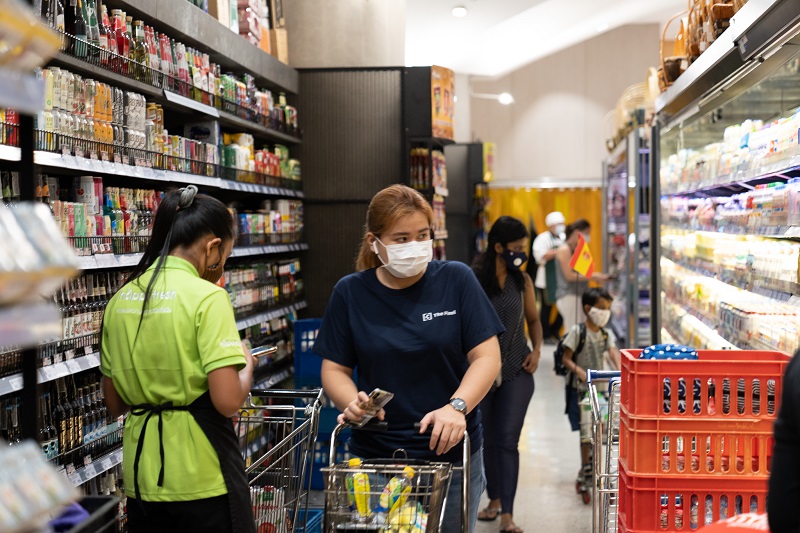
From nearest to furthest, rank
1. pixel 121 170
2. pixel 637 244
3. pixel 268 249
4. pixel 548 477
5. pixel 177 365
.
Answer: pixel 177 365, pixel 121 170, pixel 268 249, pixel 548 477, pixel 637 244

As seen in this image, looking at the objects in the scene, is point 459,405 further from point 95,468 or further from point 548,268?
point 548,268

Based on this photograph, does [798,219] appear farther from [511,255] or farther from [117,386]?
[117,386]

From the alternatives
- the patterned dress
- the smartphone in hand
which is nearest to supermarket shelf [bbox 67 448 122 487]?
the smartphone in hand

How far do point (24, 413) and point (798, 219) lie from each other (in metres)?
3.19

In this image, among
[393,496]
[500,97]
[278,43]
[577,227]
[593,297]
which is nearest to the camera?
[393,496]

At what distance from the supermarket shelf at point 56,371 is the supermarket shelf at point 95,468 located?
40 centimetres

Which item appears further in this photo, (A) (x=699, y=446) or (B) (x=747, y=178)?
(B) (x=747, y=178)

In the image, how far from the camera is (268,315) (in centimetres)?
654

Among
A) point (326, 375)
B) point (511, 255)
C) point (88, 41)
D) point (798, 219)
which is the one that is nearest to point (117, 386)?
point (326, 375)

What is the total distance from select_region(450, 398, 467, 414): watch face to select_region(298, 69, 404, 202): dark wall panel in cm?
486

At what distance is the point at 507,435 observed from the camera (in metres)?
5.37

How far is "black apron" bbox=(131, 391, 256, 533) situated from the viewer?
258 cm

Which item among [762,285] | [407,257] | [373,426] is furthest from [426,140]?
[373,426]

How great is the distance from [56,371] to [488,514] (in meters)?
2.96
